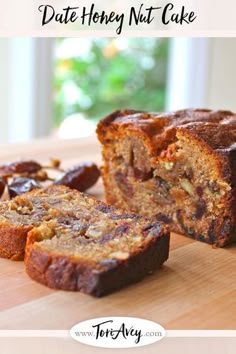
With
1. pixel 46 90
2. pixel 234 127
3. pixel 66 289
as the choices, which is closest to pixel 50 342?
pixel 66 289

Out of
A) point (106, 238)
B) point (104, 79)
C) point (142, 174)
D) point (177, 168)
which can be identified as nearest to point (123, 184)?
point (142, 174)

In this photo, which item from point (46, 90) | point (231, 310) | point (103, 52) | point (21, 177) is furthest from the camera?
point (103, 52)

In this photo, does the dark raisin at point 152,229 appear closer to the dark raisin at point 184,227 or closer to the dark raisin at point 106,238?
the dark raisin at point 106,238

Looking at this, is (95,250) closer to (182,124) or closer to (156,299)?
(156,299)

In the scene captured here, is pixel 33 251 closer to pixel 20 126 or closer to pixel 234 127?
pixel 234 127

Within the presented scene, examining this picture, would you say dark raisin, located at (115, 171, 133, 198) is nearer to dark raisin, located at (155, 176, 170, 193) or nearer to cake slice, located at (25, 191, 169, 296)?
dark raisin, located at (155, 176, 170, 193)

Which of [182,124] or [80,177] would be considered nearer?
[182,124]
